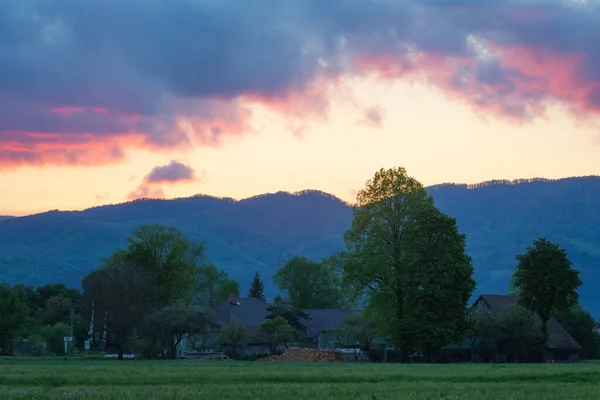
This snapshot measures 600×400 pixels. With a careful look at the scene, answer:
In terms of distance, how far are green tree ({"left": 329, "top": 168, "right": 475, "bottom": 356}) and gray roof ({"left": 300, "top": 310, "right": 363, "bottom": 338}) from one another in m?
39.9

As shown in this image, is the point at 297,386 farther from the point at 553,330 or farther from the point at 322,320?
the point at 322,320

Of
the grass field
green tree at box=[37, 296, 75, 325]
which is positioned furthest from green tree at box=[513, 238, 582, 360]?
green tree at box=[37, 296, 75, 325]

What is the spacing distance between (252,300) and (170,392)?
320 feet

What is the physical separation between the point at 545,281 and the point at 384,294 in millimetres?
17434

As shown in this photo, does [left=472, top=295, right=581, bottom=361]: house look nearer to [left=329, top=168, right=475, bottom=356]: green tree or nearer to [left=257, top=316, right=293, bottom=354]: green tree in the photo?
[left=329, top=168, right=475, bottom=356]: green tree

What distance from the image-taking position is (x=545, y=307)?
277 feet

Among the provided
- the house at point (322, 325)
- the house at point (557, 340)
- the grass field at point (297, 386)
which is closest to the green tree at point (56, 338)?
the house at point (322, 325)

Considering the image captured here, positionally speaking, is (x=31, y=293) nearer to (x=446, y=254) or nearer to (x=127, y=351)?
(x=127, y=351)

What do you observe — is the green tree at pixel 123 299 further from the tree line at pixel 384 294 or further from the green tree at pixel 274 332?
the green tree at pixel 274 332

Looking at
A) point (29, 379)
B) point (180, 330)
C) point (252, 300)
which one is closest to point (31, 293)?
point (252, 300)

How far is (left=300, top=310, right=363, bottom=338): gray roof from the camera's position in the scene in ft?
404

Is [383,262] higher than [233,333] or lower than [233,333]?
higher

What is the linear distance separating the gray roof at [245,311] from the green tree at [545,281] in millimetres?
44985

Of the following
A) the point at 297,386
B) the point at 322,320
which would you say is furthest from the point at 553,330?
the point at 297,386
